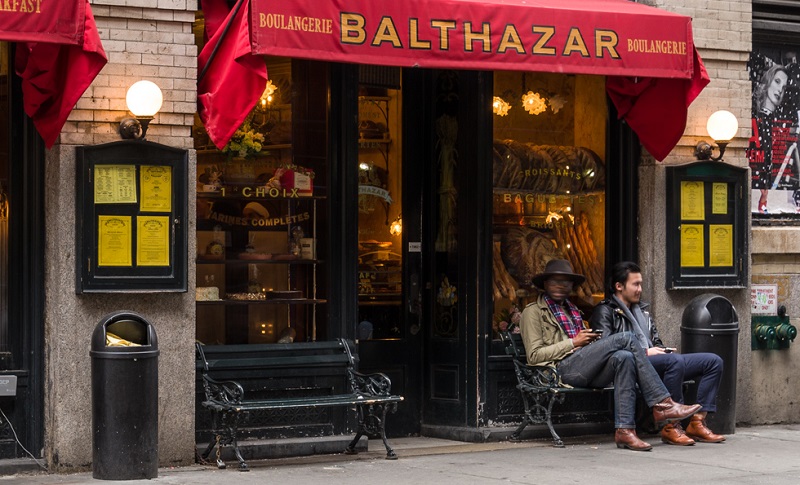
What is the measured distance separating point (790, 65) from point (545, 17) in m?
3.59

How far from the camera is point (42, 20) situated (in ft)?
24.7

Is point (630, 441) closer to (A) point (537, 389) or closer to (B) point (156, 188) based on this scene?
(A) point (537, 389)

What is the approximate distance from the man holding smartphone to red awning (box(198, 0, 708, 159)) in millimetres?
1212

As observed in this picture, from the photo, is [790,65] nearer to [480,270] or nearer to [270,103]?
[480,270]

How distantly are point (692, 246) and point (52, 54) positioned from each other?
17.6 feet

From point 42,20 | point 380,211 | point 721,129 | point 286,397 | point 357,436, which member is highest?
point 42,20

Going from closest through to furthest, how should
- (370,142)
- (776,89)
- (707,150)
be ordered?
(370,142)
(707,150)
(776,89)

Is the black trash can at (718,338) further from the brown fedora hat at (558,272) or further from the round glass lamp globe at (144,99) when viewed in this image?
the round glass lamp globe at (144,99)

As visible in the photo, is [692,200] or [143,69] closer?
[143,69]

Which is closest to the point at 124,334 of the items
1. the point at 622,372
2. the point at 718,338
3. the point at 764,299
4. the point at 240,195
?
the point at 240,195

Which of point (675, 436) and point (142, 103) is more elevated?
point (142, 103)

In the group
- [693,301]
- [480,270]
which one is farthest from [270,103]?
[693,301]

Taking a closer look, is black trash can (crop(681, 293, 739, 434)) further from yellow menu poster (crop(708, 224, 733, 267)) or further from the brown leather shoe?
the brown leather shoe

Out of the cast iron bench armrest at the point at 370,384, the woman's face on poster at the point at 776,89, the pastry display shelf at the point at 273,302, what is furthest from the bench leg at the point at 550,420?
the woman's face on poster at the point at 776,89
